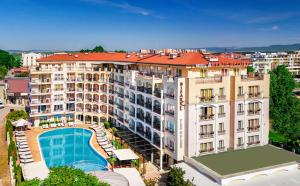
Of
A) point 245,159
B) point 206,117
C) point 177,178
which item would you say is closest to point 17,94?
point 206,117

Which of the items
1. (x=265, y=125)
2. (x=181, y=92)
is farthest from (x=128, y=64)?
(x=265, y=125)

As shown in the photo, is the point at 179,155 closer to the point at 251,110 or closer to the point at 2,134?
the point at 251,110

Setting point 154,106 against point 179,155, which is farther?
point 154,106

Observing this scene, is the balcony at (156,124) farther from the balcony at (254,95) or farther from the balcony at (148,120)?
the balcony at (254,95)

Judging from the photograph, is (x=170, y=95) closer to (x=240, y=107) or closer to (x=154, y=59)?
(x=240, y=107)

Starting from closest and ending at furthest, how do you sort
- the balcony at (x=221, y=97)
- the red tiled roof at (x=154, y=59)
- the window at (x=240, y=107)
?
the balcony at (x=221, y=97)
the window at (x=240, y=107)
the red tiled roof at (x=154, y=59)

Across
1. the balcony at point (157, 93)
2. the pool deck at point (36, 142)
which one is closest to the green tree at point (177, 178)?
the balcony at point (157, 93)
